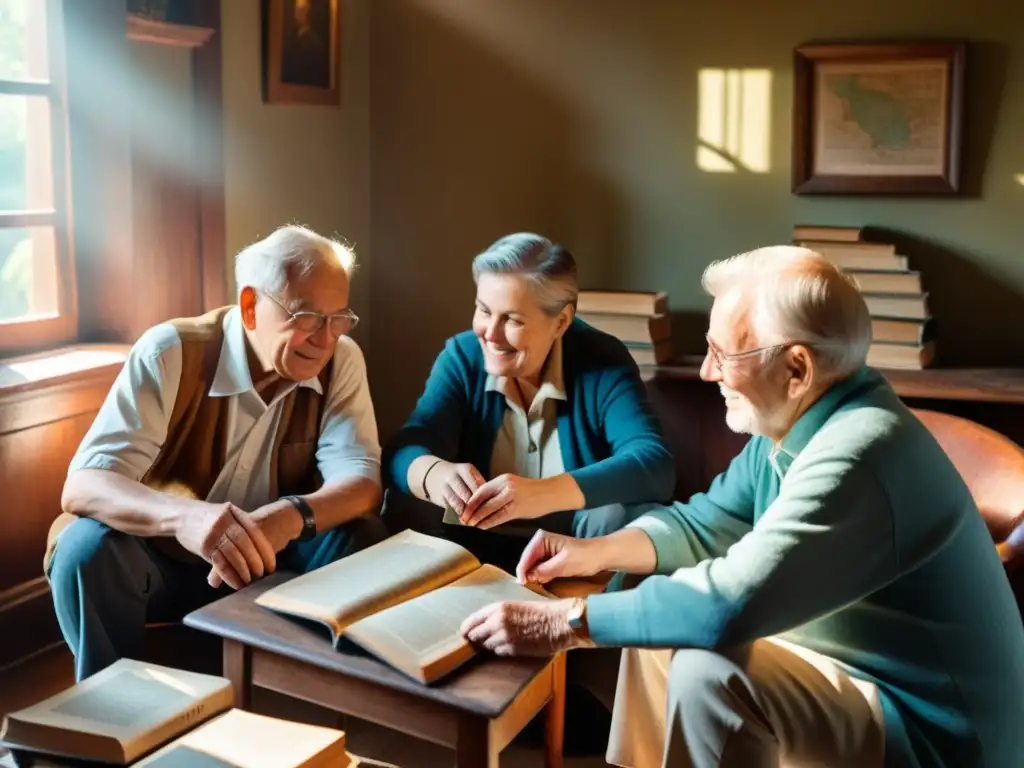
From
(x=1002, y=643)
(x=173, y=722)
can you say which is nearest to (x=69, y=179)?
(x=173, y=722)

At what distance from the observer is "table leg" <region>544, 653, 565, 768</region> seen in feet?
5.74

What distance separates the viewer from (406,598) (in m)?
1.67

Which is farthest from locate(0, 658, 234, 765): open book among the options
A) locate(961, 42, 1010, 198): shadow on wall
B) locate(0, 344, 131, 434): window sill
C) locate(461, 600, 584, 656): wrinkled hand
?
locate(961, 42, 1010, 198): shadow on wall

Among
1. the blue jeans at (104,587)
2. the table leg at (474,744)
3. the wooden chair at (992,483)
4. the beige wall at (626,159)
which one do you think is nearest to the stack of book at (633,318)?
the beige wall at (626,159)

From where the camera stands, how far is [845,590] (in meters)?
1.42

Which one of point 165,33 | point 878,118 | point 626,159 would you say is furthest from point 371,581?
point 878,118

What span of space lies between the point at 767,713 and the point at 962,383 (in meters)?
1.48

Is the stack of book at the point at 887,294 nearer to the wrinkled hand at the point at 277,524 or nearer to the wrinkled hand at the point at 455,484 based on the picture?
the wrinkled hand at the point at 455,484

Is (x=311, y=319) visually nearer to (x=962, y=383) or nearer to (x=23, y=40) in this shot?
(x=23, y=40)

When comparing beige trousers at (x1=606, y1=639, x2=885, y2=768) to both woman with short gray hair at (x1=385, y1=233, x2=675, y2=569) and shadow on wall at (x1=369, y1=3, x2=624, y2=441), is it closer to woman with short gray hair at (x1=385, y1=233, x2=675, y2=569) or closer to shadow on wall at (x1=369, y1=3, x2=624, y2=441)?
woman with short gray hair at (x1=385, y1=233, x2=675, y2=569)

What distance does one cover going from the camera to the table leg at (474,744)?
1.45 m

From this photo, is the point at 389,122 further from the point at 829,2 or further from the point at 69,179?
the point at 829,2

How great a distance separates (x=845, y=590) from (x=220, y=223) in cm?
184

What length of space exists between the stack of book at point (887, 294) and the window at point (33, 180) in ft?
5.87
